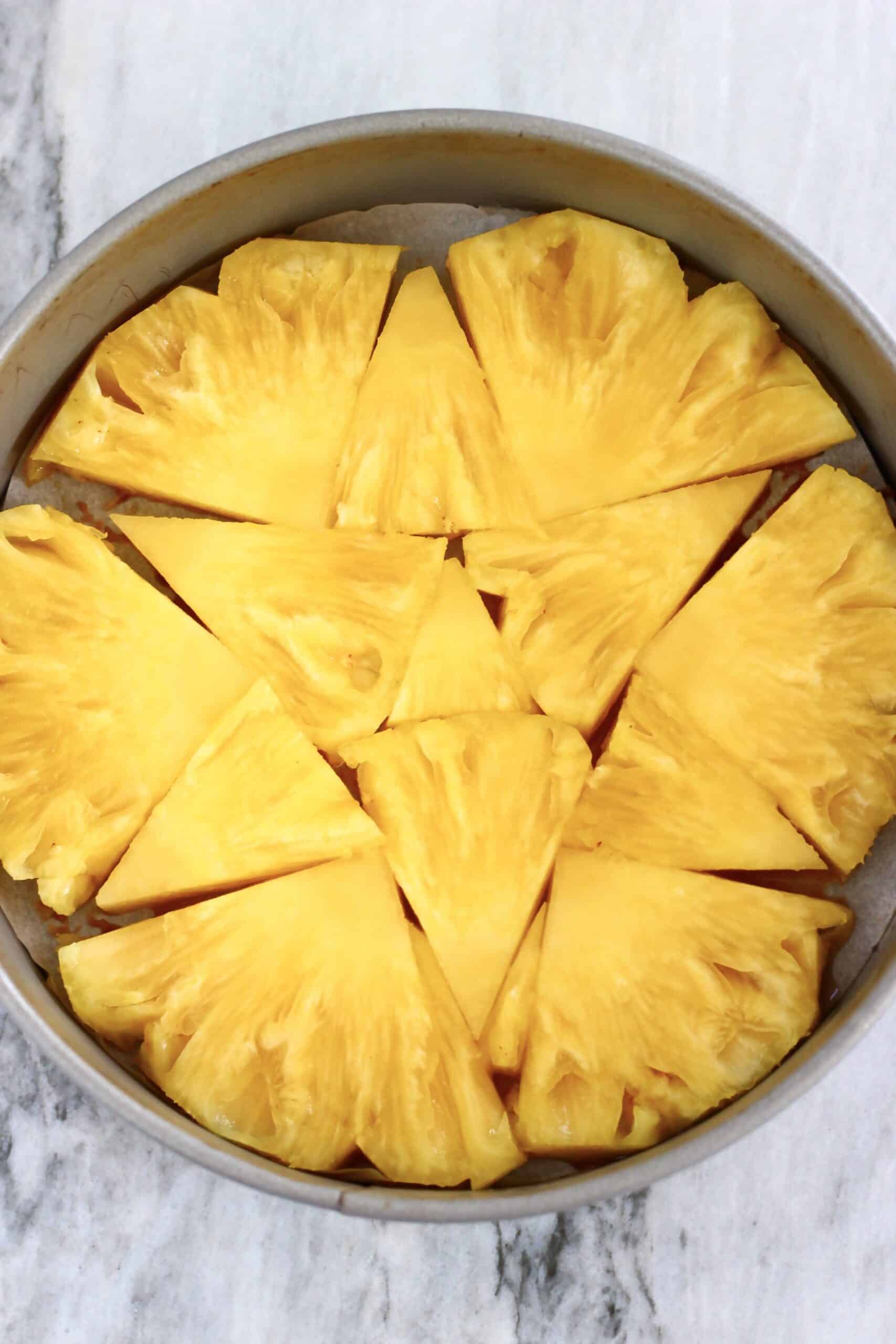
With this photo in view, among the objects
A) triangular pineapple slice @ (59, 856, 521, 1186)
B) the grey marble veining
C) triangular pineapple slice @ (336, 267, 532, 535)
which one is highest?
the grey marble veining

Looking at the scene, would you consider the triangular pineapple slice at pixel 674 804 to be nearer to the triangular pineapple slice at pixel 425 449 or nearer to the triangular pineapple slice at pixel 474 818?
the triangular pineapple slice at pixel 474 818

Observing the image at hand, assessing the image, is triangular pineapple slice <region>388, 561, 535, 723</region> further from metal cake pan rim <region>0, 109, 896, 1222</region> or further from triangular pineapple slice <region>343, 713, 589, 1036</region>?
metal cake pan rim <region>0, 109, 896, 1222</region>

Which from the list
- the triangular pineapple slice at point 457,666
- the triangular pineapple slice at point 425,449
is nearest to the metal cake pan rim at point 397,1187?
the triangular pineapple slice at point 425,449

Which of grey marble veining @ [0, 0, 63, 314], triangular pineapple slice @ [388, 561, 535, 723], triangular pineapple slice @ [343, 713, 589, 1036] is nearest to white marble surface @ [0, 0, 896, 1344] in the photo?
grey marble veining @ [0, 0, 63, 314]

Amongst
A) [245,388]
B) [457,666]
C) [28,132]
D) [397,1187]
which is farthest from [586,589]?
[28,132]

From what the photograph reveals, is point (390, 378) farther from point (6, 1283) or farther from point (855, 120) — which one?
point (6, 1283)

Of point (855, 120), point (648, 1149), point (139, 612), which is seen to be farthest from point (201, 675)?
point (855, 120)
